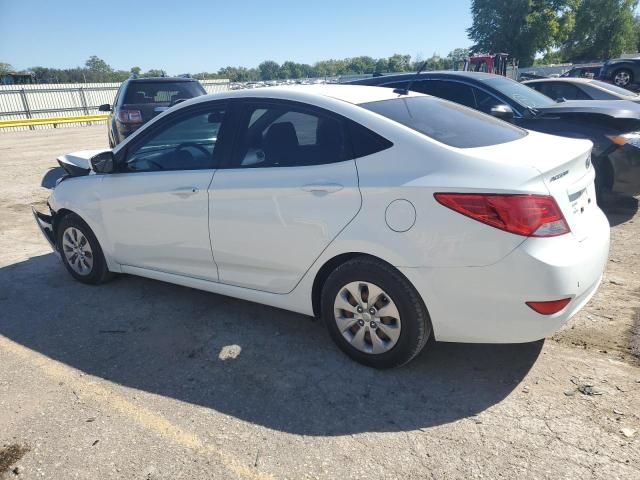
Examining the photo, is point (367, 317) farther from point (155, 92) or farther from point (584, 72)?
point (584, 72)

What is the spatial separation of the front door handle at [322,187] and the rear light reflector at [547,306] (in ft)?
4.03

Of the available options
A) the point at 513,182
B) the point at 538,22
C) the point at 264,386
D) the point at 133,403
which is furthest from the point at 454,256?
the point at 538,22

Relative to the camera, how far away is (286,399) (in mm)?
2859

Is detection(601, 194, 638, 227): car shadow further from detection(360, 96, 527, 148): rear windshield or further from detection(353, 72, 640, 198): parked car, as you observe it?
detection(360, 96, 527, 148): rear windshield

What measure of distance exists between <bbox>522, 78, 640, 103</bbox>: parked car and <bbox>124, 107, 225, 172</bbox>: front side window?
7305 millimetres

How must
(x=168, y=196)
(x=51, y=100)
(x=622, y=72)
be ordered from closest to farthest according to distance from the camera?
(x=168, y=196) < (x=622, y=72) < (x=51, y=100)

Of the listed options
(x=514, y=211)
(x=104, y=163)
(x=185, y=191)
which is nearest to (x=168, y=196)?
(x=185, y=191)

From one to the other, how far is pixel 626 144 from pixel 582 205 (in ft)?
11.7

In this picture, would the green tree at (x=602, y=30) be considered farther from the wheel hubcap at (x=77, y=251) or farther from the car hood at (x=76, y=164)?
the wheel hubcap at (x=77, y=251)

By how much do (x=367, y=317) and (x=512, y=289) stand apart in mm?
864

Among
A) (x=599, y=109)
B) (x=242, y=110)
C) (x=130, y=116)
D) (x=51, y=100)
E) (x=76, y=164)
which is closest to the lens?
(x=242, y=110)

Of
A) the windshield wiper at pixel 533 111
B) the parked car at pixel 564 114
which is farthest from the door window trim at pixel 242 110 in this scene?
the windshield wiper at pixel 533 111

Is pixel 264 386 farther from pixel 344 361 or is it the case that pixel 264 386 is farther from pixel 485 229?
pixel 485 229

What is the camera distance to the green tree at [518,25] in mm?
52406
